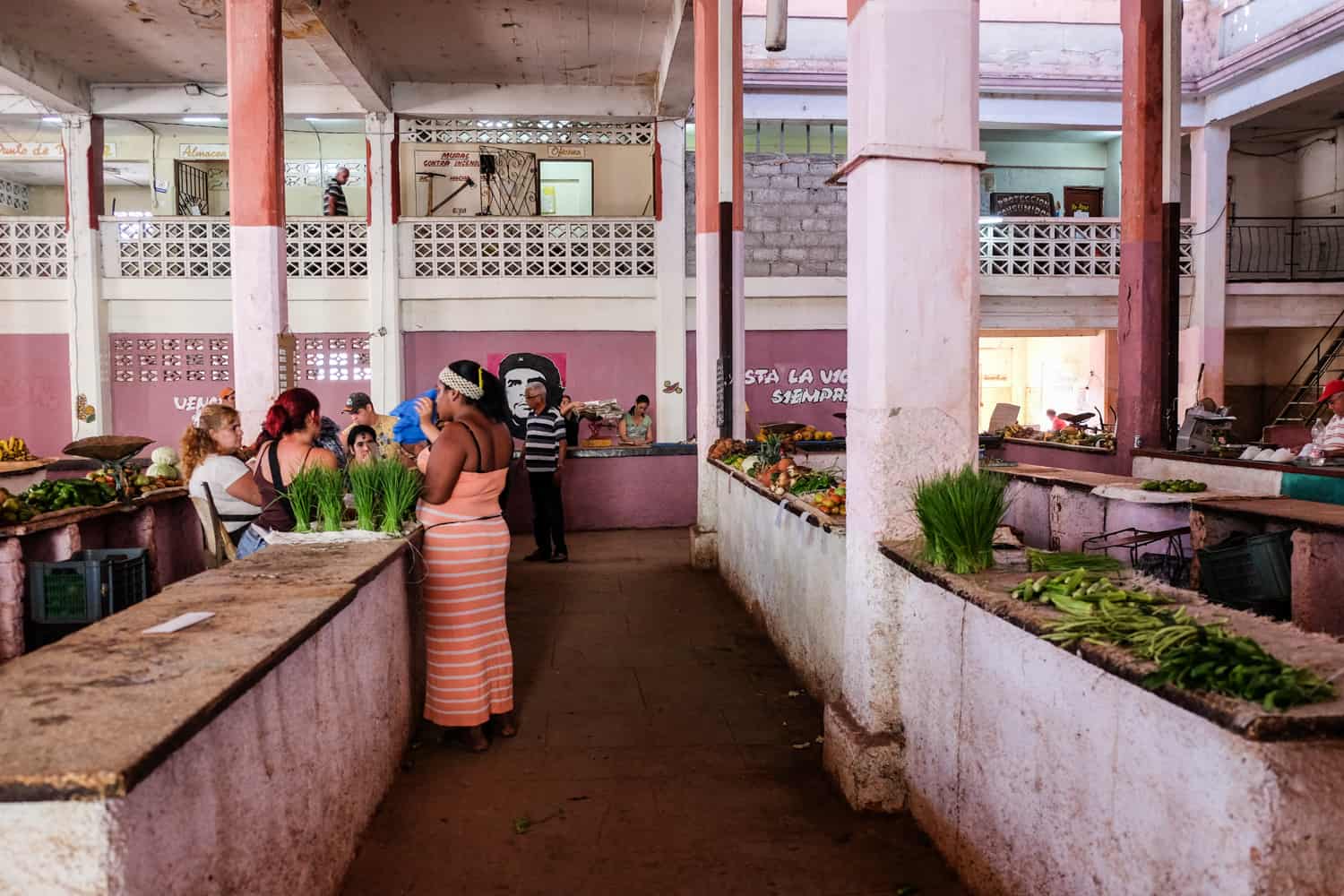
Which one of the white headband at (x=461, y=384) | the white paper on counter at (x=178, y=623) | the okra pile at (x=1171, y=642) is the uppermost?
the white headband at (x=461, y=384)

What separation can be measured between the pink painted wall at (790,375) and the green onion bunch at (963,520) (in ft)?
37.8

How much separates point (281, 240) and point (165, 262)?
7.69m

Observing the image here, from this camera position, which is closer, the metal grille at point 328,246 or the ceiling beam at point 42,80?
the ceiling beam at point 42,80

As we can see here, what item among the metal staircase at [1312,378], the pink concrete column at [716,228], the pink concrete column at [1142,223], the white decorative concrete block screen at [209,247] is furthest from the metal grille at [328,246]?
the metal staircase at [1312,378]

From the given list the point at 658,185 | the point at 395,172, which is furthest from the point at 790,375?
the point at 395,172

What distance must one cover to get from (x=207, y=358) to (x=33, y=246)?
2.90 meters

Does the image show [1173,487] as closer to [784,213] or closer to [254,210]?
[254,210]

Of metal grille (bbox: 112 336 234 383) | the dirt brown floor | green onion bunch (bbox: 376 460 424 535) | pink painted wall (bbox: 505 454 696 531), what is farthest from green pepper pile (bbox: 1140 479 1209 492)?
metal grille (bbox: 112 336 234 383)

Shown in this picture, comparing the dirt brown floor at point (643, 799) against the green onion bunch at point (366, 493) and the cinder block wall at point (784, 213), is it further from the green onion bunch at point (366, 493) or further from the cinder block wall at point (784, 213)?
the cinder block wall at point (784, 213)

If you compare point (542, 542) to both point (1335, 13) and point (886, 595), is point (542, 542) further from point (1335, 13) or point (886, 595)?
point (1335, 13)

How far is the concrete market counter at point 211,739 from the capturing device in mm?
1642

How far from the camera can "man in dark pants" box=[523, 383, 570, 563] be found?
9.03 m

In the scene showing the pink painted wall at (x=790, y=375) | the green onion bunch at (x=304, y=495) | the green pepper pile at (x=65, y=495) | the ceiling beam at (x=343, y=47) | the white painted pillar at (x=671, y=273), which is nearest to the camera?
the green onion bunch at (x=304, y=495)

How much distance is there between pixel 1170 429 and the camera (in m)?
9.12
